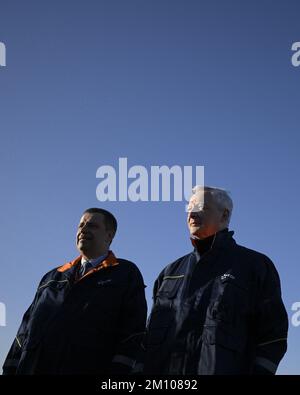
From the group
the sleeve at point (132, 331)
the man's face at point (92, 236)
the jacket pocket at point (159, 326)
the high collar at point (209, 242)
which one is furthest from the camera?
the man's face at point (92, 236)

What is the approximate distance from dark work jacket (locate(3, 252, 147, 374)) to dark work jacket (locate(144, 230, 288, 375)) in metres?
0.26

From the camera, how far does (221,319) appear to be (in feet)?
17.4

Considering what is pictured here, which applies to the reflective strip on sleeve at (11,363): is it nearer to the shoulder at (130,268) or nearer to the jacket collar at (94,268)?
the jacket collar at (94,268)

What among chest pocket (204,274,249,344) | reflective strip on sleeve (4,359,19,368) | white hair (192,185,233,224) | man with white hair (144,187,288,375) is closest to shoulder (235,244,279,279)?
man with white hair (144,187,288,375)

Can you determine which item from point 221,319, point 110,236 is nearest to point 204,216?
point 221,319

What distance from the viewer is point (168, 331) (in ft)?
18.1

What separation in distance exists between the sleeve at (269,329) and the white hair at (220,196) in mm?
967

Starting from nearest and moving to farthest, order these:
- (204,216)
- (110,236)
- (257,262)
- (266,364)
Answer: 1. (266,364)
2. (257,262)
3. (204,216)
4. (110,236)

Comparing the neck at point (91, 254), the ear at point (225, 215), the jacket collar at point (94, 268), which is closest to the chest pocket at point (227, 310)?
the ear at point (225, 215)

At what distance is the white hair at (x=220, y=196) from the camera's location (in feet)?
19.9

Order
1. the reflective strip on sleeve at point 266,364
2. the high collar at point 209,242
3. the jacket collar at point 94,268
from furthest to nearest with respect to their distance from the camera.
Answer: the jacket collar at point 94,268, the high collar at point 209,242, the reflective strip on sleeve at point 266,364

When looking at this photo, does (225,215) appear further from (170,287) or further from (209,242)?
(170,287)

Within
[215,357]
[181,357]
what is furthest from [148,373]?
[215,357]

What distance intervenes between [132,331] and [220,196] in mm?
1633
